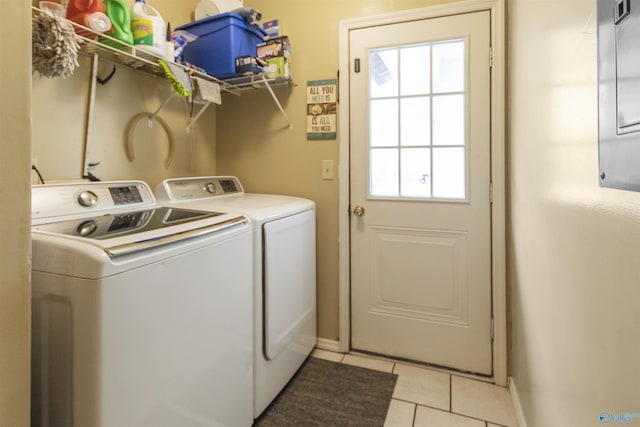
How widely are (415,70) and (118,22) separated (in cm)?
149

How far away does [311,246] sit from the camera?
203 centimetres

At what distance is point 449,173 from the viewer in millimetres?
1918

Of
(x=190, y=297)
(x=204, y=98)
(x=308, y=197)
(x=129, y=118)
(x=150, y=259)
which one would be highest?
(x=204, y=98)

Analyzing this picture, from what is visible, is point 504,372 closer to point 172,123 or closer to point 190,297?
point 190,297

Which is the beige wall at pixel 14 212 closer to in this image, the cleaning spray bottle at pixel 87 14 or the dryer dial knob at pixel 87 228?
the dryer dial knob at pixel 87 228

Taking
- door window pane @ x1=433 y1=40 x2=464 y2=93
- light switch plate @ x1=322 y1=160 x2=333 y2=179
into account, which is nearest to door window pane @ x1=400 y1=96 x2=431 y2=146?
door window pane @ x1=433 y1=40 x2=464 y2=93

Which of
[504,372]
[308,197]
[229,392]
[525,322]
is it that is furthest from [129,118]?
[504,372]

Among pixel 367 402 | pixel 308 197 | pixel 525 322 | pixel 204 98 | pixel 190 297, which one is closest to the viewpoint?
pixel 190 297

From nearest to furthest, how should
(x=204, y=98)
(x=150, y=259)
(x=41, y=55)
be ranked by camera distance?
(x=150, y=259) < (x=41, y=55) < (x=204, y=98)

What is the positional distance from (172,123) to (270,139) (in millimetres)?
611

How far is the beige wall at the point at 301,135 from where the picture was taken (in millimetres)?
2098

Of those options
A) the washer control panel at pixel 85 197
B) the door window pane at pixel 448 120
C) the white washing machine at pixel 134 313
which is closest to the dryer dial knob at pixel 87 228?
the white washing machine at pixel 134 313

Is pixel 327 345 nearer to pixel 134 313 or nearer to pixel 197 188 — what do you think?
pixel 197 188

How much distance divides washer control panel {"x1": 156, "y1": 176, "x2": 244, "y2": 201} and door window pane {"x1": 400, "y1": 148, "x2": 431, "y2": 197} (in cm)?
105
